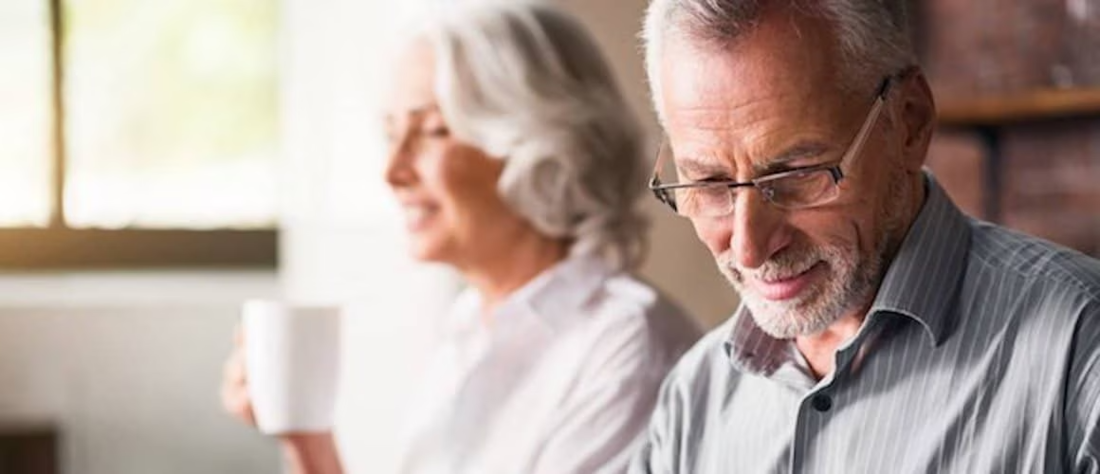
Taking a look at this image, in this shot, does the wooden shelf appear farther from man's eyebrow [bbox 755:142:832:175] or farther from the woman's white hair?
man's eyebrow [bbox 755:142:832:175]

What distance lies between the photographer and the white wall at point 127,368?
3.83m

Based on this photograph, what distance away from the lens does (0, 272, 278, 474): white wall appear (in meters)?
3.83

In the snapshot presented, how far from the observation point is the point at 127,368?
3895 millimetres

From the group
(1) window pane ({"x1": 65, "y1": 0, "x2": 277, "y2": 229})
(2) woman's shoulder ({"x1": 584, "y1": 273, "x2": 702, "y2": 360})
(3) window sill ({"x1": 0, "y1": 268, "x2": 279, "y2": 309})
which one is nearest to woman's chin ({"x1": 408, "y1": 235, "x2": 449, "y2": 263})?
(2) woman's shoulder ({"x1": 584, "y1": 273, "x2": 702, "y2": 360})

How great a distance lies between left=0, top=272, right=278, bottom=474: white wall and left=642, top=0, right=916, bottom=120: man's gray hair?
8.79 feet

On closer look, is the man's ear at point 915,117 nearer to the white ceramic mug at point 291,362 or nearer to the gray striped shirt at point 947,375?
the gray striped shirt at point 947,375

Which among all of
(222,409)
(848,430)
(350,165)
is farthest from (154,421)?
(848,430)

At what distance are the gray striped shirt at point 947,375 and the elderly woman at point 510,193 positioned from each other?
0.51m


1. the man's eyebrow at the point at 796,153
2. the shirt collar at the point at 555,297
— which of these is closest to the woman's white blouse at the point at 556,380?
the shirt collar at the point at 555,297

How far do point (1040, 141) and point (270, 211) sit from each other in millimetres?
1815

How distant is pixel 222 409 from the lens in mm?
3928

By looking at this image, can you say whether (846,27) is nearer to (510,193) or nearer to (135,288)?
(510,193)

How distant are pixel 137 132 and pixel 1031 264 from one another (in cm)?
294

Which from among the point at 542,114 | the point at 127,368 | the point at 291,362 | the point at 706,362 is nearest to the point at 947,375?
the point at 706,362
